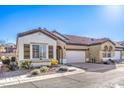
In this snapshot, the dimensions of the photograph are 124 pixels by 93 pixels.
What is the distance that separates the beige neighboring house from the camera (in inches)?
599

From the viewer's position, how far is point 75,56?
2166 cm

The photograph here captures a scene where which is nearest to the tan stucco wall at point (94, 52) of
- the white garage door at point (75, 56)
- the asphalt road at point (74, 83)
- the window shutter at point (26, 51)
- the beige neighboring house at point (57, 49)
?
the beige neighboring house at point (57, 49)

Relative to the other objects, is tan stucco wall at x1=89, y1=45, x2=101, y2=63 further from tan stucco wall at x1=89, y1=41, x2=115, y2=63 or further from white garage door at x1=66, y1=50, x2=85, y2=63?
white garage door at x1=66, y1=50, x2=85, y2=63

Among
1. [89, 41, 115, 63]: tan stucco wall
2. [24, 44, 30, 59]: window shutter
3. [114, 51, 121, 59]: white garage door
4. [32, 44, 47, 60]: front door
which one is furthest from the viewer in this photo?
[114, 51, 121, 59]: white garage door

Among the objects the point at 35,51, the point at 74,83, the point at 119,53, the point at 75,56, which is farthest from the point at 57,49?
the point at 119,53

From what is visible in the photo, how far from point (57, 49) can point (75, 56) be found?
3.67 meters

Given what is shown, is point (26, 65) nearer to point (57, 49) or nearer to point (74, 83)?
point (57, 49)

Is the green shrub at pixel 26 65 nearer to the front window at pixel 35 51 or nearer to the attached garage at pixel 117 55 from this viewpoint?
the front window at pixel 35 51

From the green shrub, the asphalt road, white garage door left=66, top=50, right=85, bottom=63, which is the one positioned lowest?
the asphalt road

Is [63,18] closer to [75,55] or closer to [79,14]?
[79,14]

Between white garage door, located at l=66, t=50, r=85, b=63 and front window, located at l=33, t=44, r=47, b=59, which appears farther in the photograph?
white garage door, located at l=66, t=50, r=85, b=63

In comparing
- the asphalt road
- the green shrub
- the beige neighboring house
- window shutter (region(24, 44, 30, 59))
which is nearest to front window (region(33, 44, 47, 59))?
the beige neighboring house

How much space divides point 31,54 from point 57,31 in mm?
8239

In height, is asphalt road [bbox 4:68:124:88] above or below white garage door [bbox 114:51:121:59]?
below
